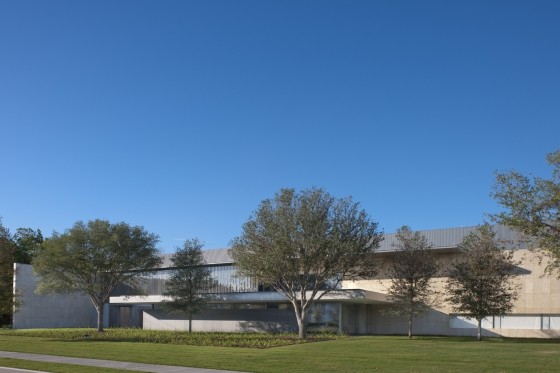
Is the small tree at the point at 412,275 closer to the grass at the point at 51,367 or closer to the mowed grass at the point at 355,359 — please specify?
the mowed grass at the point at 355,359

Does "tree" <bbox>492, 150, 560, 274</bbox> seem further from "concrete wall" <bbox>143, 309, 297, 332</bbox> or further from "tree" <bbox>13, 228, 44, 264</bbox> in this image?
"tree" <bbox>13, 228, 44, 264</bbox>

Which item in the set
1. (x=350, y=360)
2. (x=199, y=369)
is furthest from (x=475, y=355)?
(x=199, y=369)

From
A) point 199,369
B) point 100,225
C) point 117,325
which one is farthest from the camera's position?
A: point 117,325

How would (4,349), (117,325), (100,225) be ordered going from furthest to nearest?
(117,325), (100,225), (4,349)

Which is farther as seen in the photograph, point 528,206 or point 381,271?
point 381,271

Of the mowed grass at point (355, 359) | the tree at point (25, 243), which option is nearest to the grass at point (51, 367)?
the mowed grass at point (355, 359)

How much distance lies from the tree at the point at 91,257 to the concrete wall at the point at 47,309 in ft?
67.9

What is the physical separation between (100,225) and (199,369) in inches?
1292

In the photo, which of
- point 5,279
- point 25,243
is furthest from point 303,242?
point 25,243

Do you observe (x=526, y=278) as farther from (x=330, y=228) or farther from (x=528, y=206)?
(x=528, y=206)

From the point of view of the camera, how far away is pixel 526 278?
46.7 m

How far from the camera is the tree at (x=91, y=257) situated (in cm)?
4984

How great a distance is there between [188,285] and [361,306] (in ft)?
48.6

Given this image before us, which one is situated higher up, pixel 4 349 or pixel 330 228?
pixel 330 228
